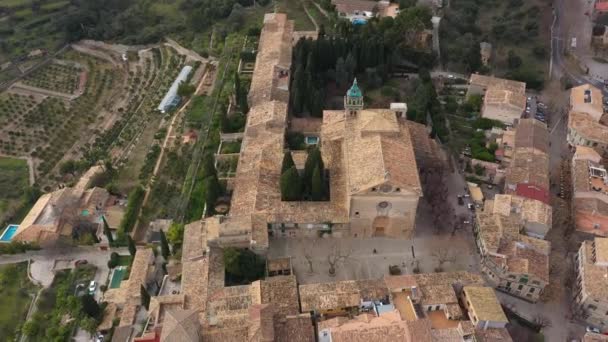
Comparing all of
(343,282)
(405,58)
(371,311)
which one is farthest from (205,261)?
(405,58)

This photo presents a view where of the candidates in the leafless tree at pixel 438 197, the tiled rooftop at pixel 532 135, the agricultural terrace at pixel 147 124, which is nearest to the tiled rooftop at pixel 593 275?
the leafless tree at pixel 438 197

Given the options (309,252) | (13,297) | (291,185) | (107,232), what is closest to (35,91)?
(107,232)

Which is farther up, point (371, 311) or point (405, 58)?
point (405, 58)

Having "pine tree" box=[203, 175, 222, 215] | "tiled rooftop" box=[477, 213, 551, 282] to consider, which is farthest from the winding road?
"pine tree" box=[203, 175, 222, 215]

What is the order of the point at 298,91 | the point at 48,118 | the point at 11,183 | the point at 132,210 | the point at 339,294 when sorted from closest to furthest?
the point at 339,294 → the point at 132,210 → the point at 298,91 → the point at 11,183 → the point at 48,118

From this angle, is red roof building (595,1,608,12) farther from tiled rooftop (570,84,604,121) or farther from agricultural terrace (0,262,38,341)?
agricultural terrace (0,262,38,341)

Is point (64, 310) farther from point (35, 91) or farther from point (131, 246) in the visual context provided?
point (35, 91)

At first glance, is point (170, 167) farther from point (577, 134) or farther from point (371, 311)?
point (577, 134)
